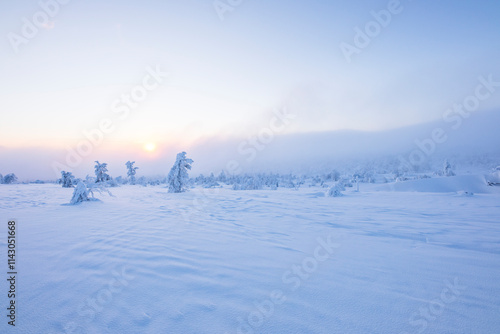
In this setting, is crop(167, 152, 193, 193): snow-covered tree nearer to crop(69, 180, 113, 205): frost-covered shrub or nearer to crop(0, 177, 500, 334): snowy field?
crop(69, 180, 113, 205): frost-covered shrub

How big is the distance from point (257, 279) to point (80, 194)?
36.4 feet

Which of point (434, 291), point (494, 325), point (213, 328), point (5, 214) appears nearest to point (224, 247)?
point (213, 328)

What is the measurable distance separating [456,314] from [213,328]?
2471mm

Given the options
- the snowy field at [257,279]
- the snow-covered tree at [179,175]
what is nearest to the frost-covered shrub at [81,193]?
the snowy field at [257,279]

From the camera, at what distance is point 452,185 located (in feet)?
56.8

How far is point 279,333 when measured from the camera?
184 centimetres

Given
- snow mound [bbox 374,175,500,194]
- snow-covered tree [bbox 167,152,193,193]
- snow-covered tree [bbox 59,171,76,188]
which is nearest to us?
A: snow mound [bbox 374,175,500,194]

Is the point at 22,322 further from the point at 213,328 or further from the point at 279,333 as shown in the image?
the point at 279,333
